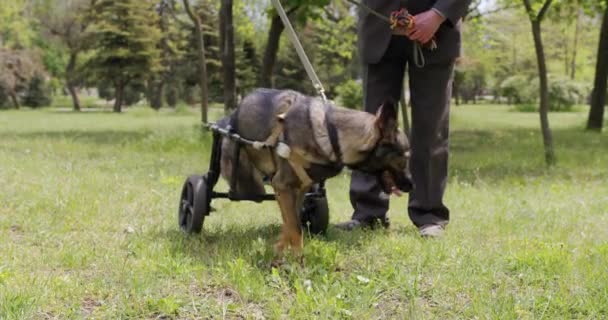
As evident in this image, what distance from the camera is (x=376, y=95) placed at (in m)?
5.00

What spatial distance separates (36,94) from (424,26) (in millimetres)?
48399

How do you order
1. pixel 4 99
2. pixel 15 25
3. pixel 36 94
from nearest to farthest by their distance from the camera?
1. pixel 4 99
2. pixel 36 94
3. pixel 15 25

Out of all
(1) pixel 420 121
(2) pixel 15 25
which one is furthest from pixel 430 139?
(2) pixel 15 25

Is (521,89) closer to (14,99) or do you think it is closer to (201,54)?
(14,99)

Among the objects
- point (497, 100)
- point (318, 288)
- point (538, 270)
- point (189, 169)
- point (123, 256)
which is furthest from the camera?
point (497, 100)

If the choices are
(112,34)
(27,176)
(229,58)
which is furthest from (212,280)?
(112,34)

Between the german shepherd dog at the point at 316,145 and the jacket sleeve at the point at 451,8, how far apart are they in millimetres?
1196

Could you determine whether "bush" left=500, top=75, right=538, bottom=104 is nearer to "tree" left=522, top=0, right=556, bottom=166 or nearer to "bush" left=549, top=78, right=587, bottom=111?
"bush" left=549, top=78, right=587, bottom=111

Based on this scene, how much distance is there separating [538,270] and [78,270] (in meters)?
2.54

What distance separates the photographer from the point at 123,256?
396 centimetres

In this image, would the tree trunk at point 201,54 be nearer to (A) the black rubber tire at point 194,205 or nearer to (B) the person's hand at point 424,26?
(A) the black rubber tire at point 194,205

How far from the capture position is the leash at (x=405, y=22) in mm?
4328

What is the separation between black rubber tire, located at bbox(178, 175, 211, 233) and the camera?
4324 mm

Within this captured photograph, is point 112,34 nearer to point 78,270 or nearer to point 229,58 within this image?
point 229,58
